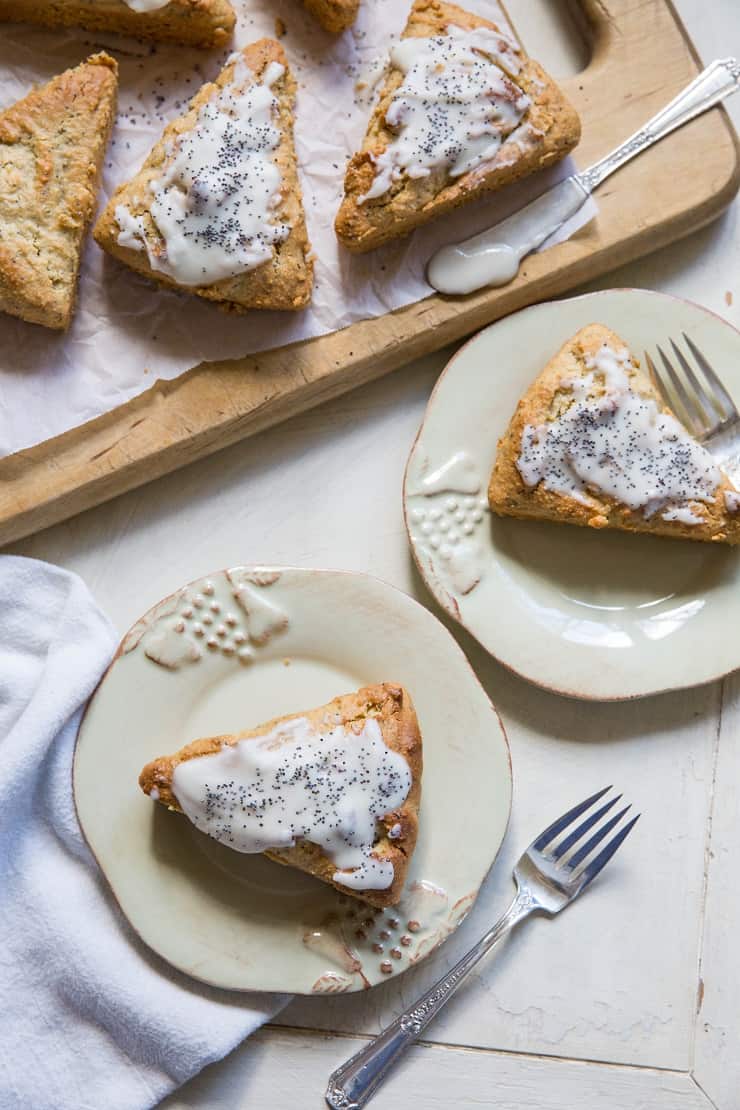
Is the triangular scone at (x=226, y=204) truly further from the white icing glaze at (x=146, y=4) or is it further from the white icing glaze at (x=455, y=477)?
the white icing glaze at (x=455, y=477)

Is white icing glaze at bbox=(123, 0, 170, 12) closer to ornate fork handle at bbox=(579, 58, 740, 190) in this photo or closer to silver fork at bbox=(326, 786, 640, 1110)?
ornate fork handle at bbox=(579, 58, 740, 190)

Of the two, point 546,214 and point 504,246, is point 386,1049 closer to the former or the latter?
point 504,246

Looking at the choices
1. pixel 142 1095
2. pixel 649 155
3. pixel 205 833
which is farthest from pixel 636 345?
pixel 142 1095

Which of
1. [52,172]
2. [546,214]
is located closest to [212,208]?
[52,172]

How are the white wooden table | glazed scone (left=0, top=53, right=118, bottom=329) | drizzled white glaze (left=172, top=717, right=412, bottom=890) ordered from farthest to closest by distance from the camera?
1. the white wooden table
2. glazed scone (left=0, top=53, right=118, bottom=329)
3. drizzled white glaze (left=172, top=717, right=412, bottom=890)

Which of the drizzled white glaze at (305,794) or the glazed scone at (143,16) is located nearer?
the drizzled white glaze at (305,794)

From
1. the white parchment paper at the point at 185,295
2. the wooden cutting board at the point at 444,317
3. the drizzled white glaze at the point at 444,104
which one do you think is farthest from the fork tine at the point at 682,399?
the drizzled white glaze at the point at 444,104

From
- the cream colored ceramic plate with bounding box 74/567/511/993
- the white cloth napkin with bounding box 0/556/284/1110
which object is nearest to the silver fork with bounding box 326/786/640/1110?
the cream colored ceramic plate with bounding box 74/567/511/993
